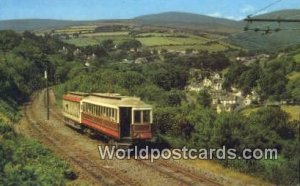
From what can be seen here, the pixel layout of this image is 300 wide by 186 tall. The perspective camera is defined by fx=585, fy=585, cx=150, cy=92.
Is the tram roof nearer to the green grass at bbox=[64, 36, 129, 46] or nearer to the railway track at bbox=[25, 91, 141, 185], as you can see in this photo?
the railway track at bbox=[25, 91, 141, 185]

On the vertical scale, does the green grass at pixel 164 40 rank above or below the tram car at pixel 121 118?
below

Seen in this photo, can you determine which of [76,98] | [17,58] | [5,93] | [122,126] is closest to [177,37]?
[17,58]

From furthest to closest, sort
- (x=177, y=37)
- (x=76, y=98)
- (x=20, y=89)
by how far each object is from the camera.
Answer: (x=177, y=37)
(x=20, y=89)
(x=76, y=98)

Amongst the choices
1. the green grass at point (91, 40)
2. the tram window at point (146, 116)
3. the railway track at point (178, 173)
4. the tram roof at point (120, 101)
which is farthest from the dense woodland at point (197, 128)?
the green grass at point (91, 40)

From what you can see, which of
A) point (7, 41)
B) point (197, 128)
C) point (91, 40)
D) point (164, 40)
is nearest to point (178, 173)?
point (197, 128)

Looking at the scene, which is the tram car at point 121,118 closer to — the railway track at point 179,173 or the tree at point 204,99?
the railway track at point 179,173

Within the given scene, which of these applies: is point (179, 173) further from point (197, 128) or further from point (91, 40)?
point (91, 40)

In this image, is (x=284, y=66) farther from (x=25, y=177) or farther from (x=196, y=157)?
(x=25, y=177)

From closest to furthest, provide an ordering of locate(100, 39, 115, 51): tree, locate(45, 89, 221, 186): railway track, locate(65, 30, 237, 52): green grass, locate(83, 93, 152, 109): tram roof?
locate(45, 89, 221, 186): railway track, locate(83, 93, 152, 109): tram roof, locate(65, 30, 237, 52): green grass, locate(100, 39, 115, 51): tree

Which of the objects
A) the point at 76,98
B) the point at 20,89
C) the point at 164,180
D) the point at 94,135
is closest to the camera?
the point at 164,180

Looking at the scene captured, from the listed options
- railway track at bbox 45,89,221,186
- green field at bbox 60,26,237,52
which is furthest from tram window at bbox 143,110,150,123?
green field at bbox 60,26,237,52

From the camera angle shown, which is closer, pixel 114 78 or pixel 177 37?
pixel 114 78
